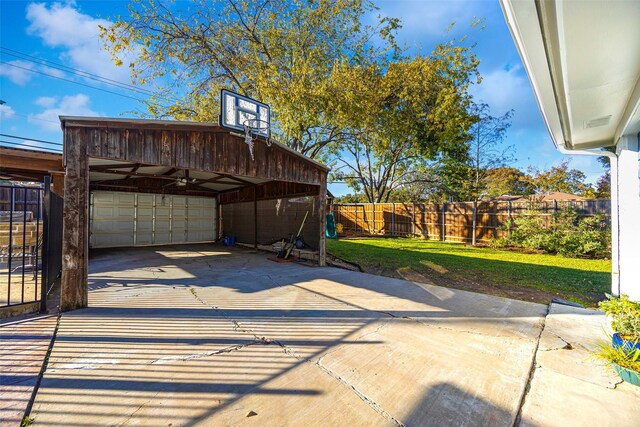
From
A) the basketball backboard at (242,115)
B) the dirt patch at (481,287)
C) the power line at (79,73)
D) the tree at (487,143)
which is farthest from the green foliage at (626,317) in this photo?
the tree at (487,143)

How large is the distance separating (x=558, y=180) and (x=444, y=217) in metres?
13.8

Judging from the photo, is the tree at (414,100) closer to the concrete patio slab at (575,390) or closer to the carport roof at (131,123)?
the carport roof at (131,123)

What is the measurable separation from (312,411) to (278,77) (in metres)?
10.3

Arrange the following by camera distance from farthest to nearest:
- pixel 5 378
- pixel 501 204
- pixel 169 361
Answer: pixel 501 204, pixel 169 361, pixel 5 378

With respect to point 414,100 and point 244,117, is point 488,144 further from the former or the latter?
point 244,117

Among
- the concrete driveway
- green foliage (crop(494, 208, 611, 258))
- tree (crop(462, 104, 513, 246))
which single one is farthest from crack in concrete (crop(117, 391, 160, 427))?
tree (crop(462, 104, 513, 246))

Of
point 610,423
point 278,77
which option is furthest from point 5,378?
point 278,77

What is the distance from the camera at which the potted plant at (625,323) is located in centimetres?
225

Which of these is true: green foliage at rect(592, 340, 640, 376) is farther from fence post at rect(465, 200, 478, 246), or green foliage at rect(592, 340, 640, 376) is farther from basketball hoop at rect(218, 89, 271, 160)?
fence post at rect(465, 200, 478, 246)

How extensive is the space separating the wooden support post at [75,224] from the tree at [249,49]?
675 cm

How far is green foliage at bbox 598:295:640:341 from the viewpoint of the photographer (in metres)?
2.28

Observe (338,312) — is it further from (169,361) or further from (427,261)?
(427,261)

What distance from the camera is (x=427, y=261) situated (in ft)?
27.3

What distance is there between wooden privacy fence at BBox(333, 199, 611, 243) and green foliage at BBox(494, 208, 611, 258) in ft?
0.74
